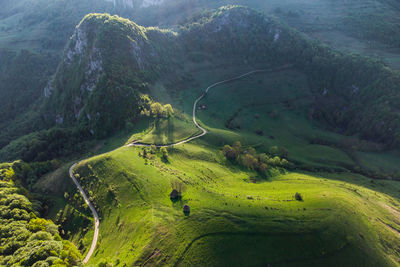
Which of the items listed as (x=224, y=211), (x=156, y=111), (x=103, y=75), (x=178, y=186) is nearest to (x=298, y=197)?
(x=224, y=211)

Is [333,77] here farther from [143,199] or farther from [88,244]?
[88,244]

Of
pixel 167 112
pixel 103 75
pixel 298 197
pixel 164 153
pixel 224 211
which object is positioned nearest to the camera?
pixel 224 211

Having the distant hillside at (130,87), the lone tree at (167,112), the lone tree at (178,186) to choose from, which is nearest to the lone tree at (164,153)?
the lone tree at (178,186)

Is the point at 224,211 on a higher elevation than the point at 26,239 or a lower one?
lower

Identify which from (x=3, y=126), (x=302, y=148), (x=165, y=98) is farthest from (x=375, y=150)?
(x=3, y=126)

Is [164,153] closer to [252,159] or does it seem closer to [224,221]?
[224,221]

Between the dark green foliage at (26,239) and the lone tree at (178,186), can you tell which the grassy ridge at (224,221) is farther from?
the dark green foliage at (26,239)

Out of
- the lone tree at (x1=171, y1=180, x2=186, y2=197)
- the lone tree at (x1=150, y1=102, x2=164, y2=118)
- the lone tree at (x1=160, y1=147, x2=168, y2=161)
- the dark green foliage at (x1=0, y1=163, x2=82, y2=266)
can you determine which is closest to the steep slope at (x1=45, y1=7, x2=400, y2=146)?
the lone tree at (x1=150, y1=102, x2=164, y2=118)

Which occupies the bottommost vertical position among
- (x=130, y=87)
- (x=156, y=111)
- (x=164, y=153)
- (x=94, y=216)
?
(x=94, y=216)

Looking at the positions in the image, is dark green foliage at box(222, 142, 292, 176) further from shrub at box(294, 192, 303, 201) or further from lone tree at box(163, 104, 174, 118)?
lone tree at box(163, 104, 174, 118)

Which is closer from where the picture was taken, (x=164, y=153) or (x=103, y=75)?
(x=164, y=153)
